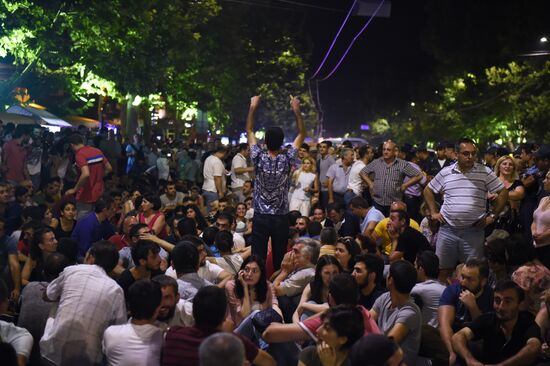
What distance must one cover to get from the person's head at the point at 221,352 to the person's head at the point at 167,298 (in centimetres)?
220

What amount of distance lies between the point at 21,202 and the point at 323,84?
76.4 metres

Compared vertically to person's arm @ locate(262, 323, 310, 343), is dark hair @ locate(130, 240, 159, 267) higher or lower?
higher

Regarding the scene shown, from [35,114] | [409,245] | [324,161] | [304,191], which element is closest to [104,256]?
[409,245]

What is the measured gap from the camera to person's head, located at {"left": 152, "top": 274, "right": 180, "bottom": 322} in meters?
6.59

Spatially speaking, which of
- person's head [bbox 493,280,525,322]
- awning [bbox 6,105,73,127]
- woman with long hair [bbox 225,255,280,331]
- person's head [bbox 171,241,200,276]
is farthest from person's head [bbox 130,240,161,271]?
awning [bbox 6,105,73,127]

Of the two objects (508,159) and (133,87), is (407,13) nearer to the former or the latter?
(133,87)

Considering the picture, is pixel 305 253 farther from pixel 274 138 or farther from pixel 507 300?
pixel 507 300

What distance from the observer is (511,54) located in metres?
40.9

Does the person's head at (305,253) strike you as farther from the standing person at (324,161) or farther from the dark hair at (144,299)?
the standing person at (324,161)

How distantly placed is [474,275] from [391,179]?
576cm

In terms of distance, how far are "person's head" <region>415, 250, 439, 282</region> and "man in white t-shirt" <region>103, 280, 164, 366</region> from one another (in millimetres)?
2937

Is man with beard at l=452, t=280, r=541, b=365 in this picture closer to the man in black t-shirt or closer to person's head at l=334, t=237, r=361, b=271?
person's head at l=334, t=237, r=361, b=271

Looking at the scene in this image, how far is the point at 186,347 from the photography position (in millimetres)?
5465

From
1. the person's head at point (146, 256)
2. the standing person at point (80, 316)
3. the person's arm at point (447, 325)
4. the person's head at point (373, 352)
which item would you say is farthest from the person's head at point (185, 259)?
the person's head at point (373, 352)
